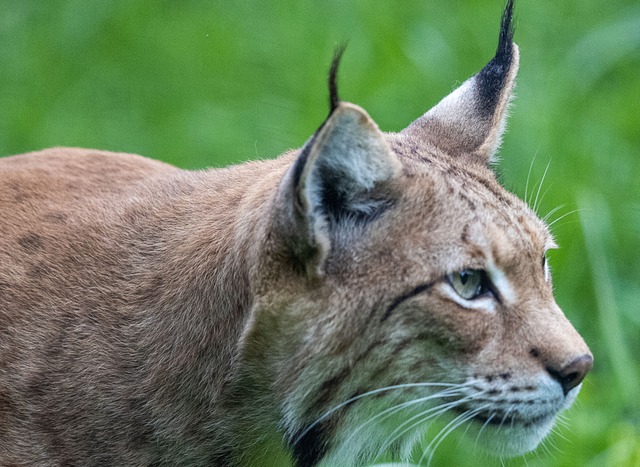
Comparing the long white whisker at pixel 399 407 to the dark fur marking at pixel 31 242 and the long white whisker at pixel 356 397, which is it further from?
the dark fur marking at pixel 31 242

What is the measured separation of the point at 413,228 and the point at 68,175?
1.68 metres

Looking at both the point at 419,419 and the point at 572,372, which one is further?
the point at 419,419

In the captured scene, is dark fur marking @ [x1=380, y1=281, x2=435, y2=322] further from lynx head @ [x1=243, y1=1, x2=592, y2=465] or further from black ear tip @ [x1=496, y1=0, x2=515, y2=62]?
black ear tip @ [x1=496, y1=0, x2=515, y2=62]

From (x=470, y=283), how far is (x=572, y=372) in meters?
0.48

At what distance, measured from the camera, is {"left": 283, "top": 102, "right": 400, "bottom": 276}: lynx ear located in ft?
13.1

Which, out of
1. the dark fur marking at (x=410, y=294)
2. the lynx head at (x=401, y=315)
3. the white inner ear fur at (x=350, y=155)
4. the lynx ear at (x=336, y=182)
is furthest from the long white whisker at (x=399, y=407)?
the white inner ear fur at (x=350, y=155)

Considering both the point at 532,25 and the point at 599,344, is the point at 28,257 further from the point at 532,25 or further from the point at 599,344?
the point at 532,25

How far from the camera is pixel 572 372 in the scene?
14.1 feet

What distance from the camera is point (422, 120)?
5082 mm

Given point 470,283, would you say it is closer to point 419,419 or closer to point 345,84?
point 419,419

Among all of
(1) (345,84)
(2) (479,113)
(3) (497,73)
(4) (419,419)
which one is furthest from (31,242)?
(1) (345,84)

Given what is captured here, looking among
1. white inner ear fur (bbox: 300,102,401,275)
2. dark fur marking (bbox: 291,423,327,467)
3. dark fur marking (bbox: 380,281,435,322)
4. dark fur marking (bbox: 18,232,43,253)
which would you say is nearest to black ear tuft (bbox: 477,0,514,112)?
white inner ear fur (bbox: 300,102,401,275)

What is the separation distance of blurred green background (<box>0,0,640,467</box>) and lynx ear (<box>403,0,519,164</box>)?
1913mm

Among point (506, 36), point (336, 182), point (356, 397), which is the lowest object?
point (356, 397)
